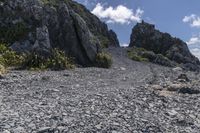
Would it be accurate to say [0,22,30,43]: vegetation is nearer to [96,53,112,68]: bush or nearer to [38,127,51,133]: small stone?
[96,53,112,68]: bush

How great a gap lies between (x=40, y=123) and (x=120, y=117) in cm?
328

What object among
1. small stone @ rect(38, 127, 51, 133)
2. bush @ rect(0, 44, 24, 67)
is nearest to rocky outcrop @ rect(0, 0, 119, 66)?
bush @ rect(0, 44, 24, 67)

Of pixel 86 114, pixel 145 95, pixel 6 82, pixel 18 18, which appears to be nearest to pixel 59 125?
pixel 86 114

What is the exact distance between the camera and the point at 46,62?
38.9 metres

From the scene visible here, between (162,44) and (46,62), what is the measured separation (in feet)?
233

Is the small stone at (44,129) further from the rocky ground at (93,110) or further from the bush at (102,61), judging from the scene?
the bush at (102,61)

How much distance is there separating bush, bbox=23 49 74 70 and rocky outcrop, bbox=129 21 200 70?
152ft

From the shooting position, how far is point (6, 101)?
62.0 ft

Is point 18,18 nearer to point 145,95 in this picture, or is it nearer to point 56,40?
point 56,40

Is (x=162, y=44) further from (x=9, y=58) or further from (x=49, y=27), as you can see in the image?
(x=9, y=58)

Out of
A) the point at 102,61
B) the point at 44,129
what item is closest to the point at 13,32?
the point at 102,61

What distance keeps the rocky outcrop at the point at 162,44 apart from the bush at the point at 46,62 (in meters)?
46.3

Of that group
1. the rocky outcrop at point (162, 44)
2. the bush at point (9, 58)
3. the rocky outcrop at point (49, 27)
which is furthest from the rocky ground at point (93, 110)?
the rocky outcrop at point (162, 44)

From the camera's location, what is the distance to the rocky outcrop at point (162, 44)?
91856mm
